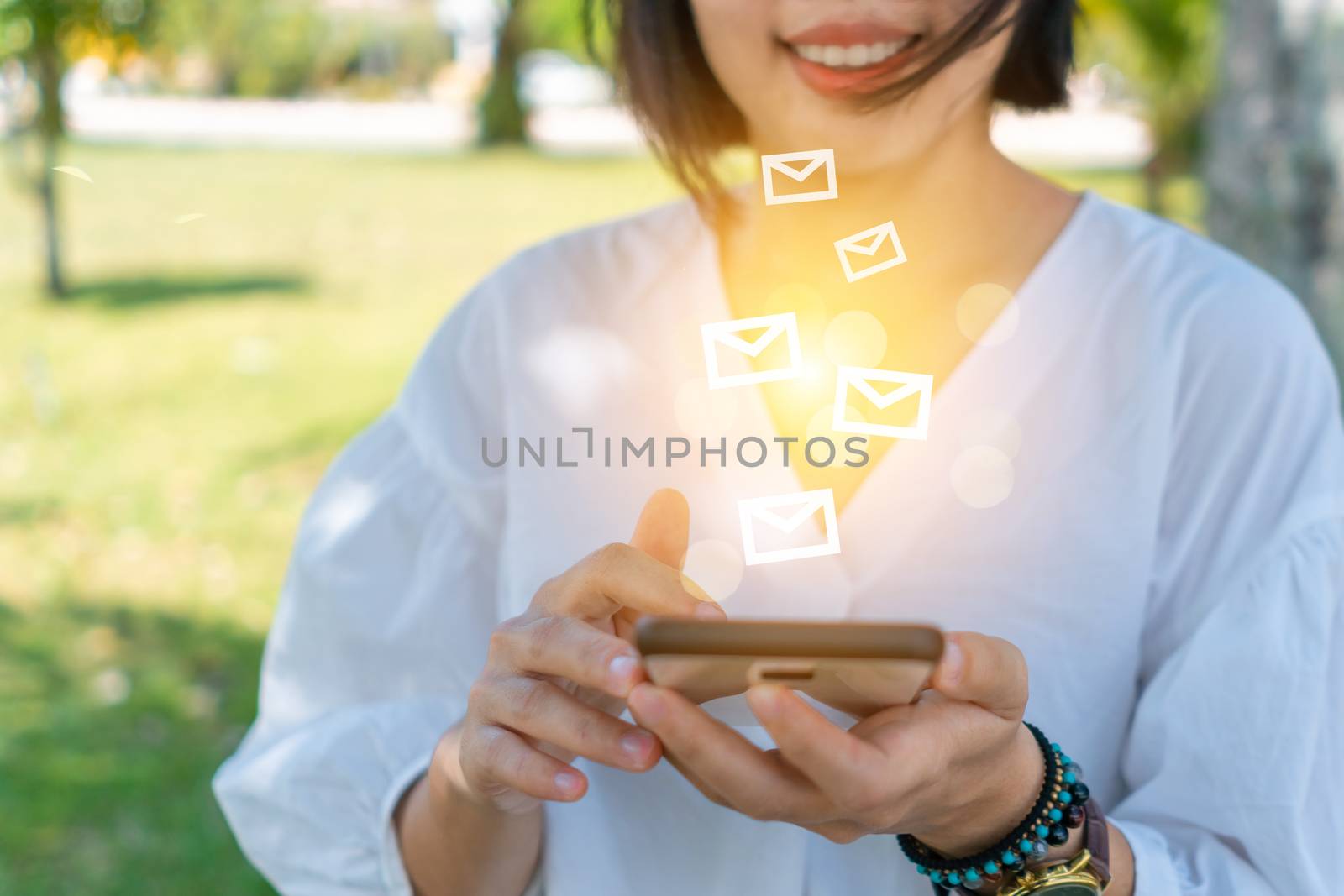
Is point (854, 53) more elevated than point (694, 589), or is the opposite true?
point (854, 53)

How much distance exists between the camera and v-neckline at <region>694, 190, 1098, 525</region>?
2.89ft

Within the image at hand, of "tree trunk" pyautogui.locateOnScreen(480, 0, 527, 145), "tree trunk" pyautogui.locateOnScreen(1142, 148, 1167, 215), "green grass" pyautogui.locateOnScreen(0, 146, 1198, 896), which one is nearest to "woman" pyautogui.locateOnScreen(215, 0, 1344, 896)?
"green grass" pyautogui.locateOnScreen(0, 146, 1198, 896)

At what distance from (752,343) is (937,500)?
172mm

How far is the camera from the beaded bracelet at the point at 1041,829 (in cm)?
77

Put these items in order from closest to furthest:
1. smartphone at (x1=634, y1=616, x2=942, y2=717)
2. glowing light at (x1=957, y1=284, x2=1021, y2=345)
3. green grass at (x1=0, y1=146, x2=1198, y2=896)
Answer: smartphone at (x1=634, y1=616, x2=942, y2=717) → glowing light at (x1=957, y1=284, x2=1021, y2=345) → green grass at (x1=0, y1=146, x2=1198, y2=896)

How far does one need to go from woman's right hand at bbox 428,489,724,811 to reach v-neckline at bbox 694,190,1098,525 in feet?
0.47

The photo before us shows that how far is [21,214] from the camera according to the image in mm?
6641

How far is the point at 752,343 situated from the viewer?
909 millimetres

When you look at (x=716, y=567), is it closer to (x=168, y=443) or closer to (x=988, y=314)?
(x=988, y=314)

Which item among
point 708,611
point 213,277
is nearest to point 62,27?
point 708,611

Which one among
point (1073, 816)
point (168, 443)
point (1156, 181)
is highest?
point (1073, 816)

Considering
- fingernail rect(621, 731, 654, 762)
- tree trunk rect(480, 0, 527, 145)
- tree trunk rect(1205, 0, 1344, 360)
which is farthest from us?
tree trunk rect(480, 0, 527, 145)

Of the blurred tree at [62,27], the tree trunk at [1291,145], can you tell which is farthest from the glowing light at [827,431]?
the tree trunk at [1291,145]

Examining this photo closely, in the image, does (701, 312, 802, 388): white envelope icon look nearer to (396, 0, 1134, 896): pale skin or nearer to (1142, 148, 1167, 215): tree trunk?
(396, 0, 1134, 896): pale skin
